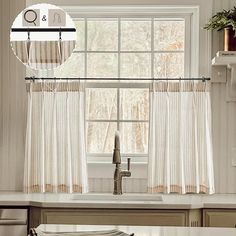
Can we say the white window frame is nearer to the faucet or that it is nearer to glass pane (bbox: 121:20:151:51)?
glass pane (bbox: 121:20:151:51)

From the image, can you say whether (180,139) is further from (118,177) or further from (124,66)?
(124,66)

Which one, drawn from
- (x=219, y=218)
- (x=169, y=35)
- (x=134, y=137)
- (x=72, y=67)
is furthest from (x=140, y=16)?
(x=219, y=218)

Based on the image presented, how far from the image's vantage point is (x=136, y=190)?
172 inches

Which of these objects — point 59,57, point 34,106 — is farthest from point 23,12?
point 34,106

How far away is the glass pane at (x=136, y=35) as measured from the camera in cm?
452

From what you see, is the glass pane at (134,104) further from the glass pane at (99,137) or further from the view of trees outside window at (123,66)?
the glass pane at (99,137)

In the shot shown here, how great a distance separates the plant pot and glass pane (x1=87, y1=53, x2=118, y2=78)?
0.86 meters

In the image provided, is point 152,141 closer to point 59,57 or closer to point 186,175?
point 186,175

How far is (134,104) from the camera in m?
4.50

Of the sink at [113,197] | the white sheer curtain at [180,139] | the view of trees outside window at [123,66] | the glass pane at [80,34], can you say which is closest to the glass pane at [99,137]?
the view of trees outside window at [123,66]

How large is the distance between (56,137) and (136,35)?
97 cm

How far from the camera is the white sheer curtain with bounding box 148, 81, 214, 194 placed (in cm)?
425

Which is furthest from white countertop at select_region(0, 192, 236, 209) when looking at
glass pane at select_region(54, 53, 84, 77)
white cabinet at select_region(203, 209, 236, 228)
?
glass pane at select_region(54, 53, 84, 77)

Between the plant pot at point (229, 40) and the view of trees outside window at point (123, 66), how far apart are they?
456 mm
